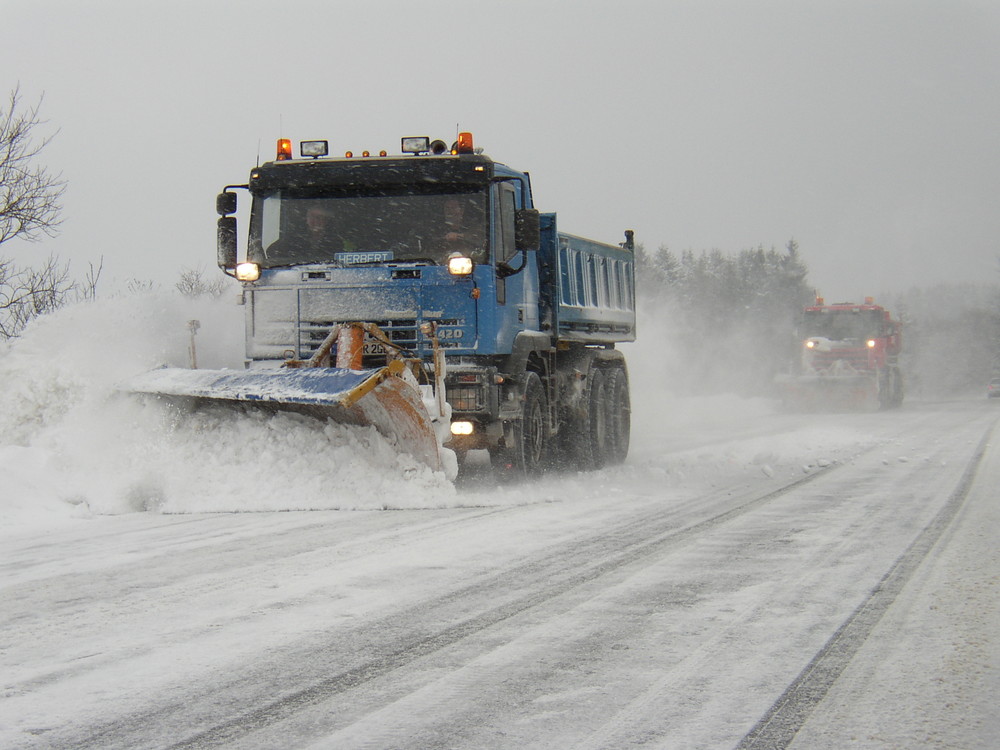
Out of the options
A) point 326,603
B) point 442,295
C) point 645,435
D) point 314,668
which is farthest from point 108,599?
point 645,435

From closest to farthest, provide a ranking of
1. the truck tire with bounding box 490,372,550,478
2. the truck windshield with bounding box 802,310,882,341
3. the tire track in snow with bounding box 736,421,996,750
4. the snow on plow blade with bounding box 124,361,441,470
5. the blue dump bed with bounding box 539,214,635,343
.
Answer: the tire track in snow with bounding box 736,421,996,750 → the snow on plow blade with bounding box 124,361,441,470 → the truck tire with bounding box 490,372,550,478 → the blue dump bed with bounding box 539,214,635,343 → the truck windshield with bounding box 802,310,882,341

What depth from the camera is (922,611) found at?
16.4ft

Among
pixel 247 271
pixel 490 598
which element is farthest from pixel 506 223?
pixel 490 598

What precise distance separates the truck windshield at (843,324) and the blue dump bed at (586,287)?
57.8ft

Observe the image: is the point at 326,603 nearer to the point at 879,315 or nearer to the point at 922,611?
the point at 922,611

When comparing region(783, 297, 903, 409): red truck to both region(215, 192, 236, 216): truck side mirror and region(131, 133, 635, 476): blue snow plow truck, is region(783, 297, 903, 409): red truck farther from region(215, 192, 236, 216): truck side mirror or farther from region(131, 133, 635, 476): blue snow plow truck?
region(215, 192, 236, 216): truck side mirror

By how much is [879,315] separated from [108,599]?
2941 centimetres

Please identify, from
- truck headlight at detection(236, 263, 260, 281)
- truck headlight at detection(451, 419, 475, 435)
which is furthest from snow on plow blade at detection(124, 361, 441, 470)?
truck headlight at detection(236, 263, 260, 281)

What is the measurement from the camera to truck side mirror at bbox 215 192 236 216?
1018cm

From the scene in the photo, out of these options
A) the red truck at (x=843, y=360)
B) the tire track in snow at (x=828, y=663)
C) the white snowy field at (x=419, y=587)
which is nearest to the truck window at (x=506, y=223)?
the white snowy field at (x=419, y=587)

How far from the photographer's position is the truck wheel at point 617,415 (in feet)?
Result: 45.3

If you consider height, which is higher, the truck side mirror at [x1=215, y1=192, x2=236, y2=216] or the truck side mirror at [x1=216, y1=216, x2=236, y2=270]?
the truck side mirror at [x1=215, y1=192, x2=236, y2=216]

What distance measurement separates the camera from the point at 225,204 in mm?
10180

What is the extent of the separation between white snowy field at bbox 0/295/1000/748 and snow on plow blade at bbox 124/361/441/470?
16cm
